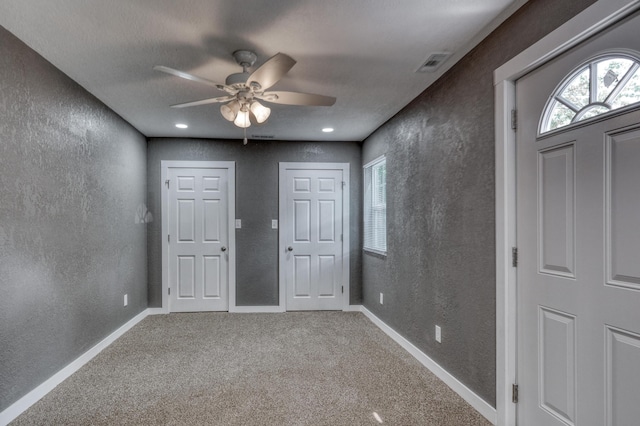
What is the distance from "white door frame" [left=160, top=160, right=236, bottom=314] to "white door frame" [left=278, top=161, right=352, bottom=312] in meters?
0.62

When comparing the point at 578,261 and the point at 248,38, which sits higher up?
the point at 248,38

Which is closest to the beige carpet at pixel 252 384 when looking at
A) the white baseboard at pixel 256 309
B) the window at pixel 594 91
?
the white baseboard at pixel 256 309

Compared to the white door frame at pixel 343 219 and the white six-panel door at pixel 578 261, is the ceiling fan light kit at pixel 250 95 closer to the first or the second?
the white six-panel door at pixel 578 261

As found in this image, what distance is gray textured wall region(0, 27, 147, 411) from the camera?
215cm

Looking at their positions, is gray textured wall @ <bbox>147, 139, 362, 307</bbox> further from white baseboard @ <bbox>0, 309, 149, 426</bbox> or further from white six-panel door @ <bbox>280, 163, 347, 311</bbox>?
white baseboard @ <bbox>0, 309, 149, 426</bbox>

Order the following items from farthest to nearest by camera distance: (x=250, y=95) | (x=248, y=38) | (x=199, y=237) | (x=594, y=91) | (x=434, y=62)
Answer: (x=199, y=237), (x=434, y=62), (x=250, y=95), (x=248, y=38), (x=594, y=91)

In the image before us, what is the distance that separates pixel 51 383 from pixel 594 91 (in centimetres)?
374

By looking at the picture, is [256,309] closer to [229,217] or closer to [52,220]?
[229,217]

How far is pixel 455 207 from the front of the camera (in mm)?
2516

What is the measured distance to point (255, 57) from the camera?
233cm

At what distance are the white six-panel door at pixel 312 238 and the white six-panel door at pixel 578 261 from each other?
3092mm

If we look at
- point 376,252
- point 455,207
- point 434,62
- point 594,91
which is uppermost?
point 434,62

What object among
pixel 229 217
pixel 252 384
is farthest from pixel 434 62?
pixel 229 217

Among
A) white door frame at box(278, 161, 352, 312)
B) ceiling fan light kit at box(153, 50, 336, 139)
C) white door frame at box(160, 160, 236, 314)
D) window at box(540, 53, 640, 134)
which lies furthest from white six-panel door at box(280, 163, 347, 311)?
window at box(540, 53, 640, 134)
